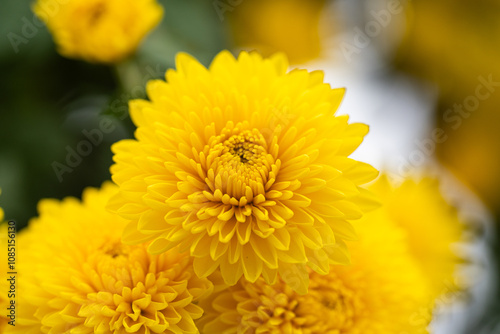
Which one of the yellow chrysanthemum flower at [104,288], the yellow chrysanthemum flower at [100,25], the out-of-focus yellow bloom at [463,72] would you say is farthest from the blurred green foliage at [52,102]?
the out-of-focus yellow bloom at [463,72]

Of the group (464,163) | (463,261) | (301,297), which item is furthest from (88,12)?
(464,163)

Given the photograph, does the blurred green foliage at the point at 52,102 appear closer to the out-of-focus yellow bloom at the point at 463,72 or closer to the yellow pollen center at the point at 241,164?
the yellow pollen center at the point at 241,164

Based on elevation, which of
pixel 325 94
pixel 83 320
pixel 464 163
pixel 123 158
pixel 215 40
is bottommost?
pixel 83 320

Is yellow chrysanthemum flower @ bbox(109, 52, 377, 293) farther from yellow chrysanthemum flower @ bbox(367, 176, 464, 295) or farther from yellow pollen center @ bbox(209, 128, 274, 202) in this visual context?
yellow chrysanthemum flower @ bbox(367, 176, 464, 295)

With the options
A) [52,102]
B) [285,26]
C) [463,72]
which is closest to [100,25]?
[52,102]

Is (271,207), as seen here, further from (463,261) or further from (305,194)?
(463,261)

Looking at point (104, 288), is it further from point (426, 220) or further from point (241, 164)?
point (426, 220)

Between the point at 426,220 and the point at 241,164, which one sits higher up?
the point at 426,220
